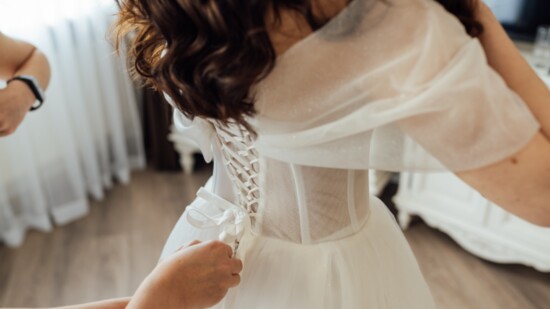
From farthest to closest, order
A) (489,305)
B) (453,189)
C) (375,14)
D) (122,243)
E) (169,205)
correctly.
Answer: (169,205) < (122,243) < (453,189) < (489,305) < (375,14)

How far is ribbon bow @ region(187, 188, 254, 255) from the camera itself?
757mm

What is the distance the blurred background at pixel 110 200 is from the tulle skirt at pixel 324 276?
1041 millimetres

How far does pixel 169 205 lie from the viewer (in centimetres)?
229

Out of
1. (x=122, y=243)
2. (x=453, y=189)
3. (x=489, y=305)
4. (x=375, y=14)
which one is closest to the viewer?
(x=375, y=14)

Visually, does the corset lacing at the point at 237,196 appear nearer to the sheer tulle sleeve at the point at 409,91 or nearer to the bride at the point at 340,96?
the bride at the point at 340,96

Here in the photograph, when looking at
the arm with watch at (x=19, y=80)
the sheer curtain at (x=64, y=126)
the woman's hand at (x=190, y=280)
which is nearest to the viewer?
the woman's hand at (x=190, y=280)

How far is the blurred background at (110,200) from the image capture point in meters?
1.76

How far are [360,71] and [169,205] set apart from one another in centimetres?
187

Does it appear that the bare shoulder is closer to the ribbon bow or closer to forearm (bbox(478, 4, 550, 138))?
forearm (bbox(478, 4, 550, 138))

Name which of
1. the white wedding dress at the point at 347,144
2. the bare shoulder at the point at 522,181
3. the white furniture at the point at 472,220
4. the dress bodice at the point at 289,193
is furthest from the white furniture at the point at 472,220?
the bare shoulder at the point at 522,181

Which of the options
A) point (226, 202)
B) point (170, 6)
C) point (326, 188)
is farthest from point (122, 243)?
point (170, 6)

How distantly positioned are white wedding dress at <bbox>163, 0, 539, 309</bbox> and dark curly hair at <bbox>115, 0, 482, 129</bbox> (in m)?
0.03

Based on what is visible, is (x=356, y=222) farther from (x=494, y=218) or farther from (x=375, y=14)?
(x=494, y=218)

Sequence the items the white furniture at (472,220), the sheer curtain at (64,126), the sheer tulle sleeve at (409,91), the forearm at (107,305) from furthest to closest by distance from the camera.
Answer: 1. the sheer curtain at (64,126)
2. the white furniture at (472,220)
3. the forearm at (107,305)
4. the sheer tulle sleeve at (409,91)
